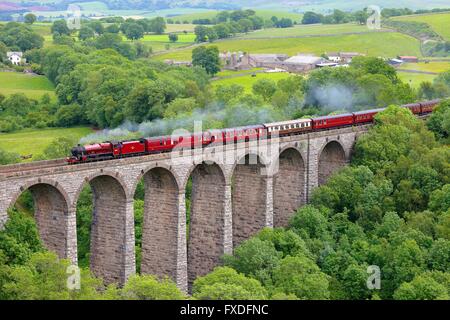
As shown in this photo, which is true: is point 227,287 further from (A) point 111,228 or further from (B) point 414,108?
(B) point 414,108

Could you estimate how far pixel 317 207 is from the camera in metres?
81.9

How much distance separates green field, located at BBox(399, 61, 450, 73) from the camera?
15700 cm

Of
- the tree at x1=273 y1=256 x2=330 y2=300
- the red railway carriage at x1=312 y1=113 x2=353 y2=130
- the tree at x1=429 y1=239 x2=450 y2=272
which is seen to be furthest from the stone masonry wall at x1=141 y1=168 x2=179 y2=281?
the red railway carriage at x1=312 y1=113 x2=353 y2=130

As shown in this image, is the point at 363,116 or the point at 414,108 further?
the point at 414,108

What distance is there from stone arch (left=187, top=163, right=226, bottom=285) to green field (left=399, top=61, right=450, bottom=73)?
8895 cm

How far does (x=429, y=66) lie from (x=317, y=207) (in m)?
86.3

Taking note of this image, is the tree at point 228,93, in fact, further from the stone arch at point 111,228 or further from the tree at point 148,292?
the tree at point 148,292

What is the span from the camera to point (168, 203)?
232ft

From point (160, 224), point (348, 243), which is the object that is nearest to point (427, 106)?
point (348, 243)

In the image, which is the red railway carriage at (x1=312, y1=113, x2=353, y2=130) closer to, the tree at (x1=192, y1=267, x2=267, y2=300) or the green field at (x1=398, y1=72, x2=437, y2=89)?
the tree at (x1=192, y1=267, x2=267, y2=300)

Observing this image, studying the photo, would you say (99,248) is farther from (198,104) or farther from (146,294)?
(198,104)

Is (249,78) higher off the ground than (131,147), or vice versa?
(131,147)
